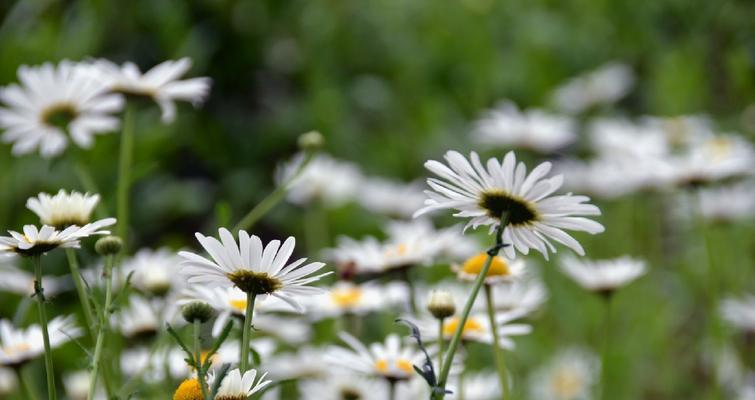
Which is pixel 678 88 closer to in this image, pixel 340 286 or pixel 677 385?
pixel 677 385

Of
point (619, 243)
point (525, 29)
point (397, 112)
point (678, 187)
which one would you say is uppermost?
point (525, 29)

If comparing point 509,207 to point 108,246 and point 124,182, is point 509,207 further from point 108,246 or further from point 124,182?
point 124,182

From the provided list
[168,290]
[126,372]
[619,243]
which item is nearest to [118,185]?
[168,290]

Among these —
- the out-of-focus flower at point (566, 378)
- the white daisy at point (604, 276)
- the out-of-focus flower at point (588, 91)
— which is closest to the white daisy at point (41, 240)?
the white daisy at point (604, 276)

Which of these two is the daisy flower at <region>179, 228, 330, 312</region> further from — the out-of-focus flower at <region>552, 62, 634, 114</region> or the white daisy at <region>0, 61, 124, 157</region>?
the out-of-focus flower at <region>552, 62, 634, 114</region>

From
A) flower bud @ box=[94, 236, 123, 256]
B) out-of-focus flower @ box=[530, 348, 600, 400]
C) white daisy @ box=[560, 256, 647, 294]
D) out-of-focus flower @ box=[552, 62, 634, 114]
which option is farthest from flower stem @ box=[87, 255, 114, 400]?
out-of-focus flower @ box=[552, 62, 634, 114]

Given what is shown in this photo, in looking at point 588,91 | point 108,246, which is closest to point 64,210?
point 108,246
